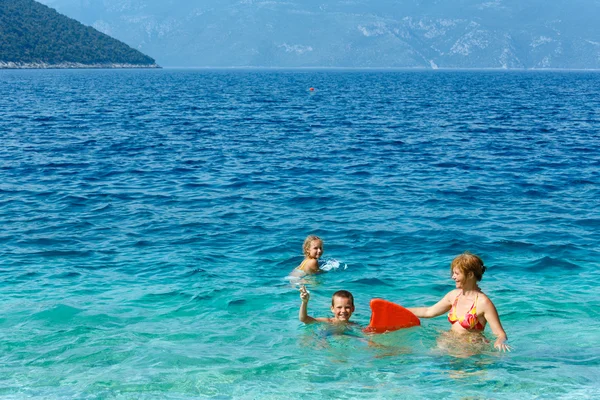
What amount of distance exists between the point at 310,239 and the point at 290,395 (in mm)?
5171

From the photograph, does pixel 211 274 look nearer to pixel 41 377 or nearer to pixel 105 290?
pixel 105 290

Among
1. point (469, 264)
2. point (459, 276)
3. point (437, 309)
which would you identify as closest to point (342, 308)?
point (437, 309)

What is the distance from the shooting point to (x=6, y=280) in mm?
13219

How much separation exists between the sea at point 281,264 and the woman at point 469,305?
→ 1.22ft

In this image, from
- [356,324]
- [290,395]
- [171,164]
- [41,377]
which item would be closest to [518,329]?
[356,324]

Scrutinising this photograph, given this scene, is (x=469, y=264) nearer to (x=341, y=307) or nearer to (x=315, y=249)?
(x=341, y=307)

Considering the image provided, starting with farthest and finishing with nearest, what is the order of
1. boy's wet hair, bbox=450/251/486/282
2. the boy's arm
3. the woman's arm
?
the boy's arm
the woman's arm
boy's wet hair, bbox=450/251/486/282

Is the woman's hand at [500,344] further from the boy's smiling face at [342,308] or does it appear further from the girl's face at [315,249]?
the girl's face at [315,249]

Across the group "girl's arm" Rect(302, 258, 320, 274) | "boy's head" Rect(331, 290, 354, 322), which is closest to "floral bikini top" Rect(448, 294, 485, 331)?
"boy's head" Rect(331, 290, 354, 322)

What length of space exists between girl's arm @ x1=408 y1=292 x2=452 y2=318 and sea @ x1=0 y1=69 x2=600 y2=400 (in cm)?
41

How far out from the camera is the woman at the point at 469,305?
8.99 m

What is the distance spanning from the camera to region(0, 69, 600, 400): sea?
916cm

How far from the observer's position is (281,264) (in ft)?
47.9

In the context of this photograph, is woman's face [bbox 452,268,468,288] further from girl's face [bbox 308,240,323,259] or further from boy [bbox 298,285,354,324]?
girl's face [bbox 308,240,323,259]
